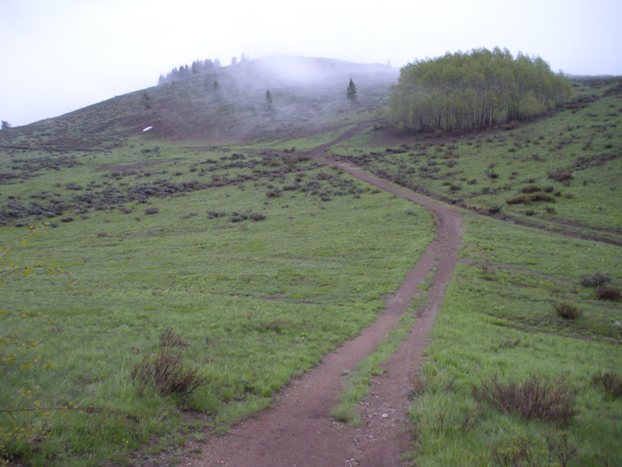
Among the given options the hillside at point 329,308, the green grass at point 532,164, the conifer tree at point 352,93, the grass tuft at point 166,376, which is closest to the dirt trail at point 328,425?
the hillside at point 329,308

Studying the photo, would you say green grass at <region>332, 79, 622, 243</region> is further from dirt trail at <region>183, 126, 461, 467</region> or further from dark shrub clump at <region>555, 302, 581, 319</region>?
dirt trail at <region>183, 126, 461, 467</region>

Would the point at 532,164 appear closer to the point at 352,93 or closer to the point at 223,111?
the point at 352,93

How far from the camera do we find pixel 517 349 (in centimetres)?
1340

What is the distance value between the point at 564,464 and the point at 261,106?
459ft

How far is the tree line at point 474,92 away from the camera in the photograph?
7606 centimetres

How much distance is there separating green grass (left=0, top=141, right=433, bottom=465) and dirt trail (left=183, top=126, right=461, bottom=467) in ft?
1.52

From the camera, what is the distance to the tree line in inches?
2995

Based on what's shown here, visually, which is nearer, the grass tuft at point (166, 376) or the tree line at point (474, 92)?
the grass tuft at point (166, 376)

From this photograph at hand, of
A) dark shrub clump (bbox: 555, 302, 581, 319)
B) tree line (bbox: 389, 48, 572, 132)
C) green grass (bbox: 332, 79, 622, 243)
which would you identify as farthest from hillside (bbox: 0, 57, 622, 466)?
tree line (bbox: 389, 48, 572, 132)

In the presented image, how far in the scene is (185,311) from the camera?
54.8ft

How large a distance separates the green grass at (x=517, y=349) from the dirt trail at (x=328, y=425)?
558mm

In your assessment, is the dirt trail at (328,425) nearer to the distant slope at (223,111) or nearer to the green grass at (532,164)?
the green grass at (532,164)

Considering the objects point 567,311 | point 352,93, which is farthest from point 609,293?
point 352,93

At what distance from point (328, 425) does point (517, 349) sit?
26.9ft
